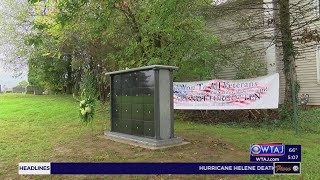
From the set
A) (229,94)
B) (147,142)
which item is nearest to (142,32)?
(229,94)

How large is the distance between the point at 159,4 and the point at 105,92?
32.9ft

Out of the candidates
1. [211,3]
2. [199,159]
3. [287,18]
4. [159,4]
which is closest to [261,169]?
[199,159]

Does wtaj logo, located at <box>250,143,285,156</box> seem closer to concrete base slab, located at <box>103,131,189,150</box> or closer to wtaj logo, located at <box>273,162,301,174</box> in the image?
wtaj logo, located at <box>273,162,301,174</box>

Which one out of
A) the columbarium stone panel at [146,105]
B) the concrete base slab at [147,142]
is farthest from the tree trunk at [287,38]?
the concrete base slab at [147,142]

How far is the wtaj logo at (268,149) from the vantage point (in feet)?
8.31

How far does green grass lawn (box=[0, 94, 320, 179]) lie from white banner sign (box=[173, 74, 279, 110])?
2.50ft

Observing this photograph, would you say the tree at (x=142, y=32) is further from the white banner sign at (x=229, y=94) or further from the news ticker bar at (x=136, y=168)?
the news ticker bar at (x=136, y=168)

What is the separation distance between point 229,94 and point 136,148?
13.7ft

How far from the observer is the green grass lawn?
18.2 feet

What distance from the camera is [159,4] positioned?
7156mm

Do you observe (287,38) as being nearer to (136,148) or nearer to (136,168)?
(136,148)

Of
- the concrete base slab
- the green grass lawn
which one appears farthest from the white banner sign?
the concrete base slab

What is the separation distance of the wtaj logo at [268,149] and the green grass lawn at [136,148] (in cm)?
211

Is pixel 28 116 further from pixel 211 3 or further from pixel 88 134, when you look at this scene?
pixel 211 3
